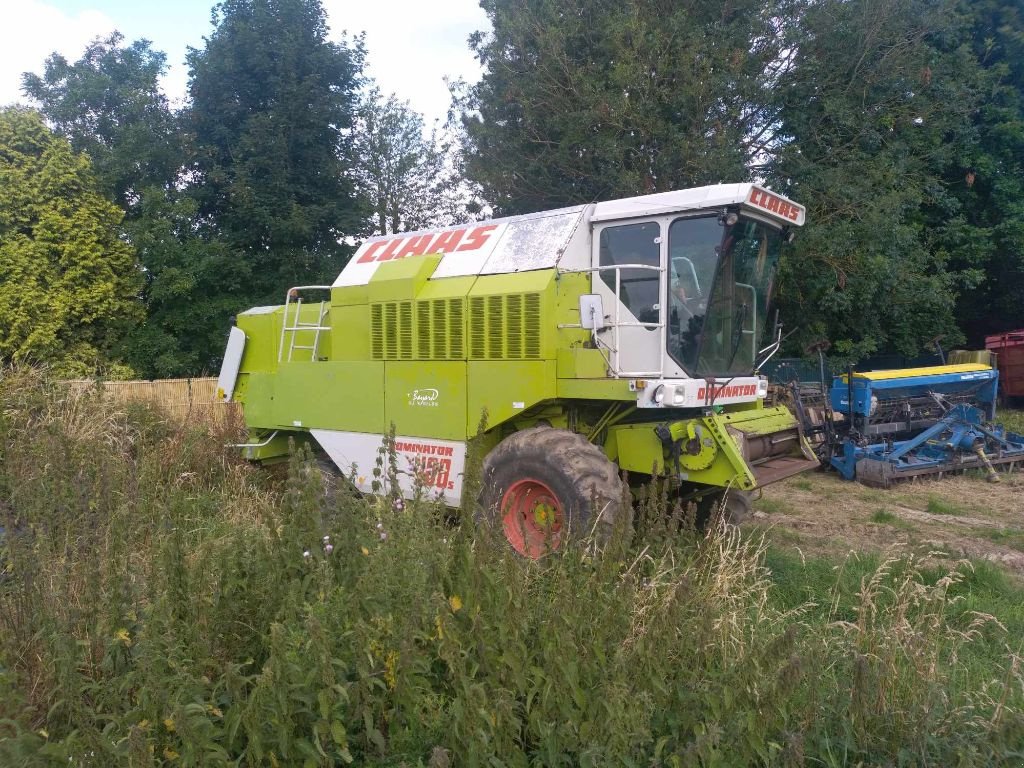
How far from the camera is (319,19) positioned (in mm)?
18391

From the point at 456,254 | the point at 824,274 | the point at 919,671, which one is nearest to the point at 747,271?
the point at 456,254

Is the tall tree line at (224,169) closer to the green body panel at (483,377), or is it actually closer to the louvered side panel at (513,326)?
the green body panel at (483,377)

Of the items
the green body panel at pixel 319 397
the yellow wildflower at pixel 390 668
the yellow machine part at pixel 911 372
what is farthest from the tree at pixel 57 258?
the yellow wildflower at pixel 390 668

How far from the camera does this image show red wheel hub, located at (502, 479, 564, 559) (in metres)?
5.46

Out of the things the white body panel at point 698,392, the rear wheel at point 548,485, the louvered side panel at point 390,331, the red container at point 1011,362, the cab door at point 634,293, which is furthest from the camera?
the red container at point 1011,362

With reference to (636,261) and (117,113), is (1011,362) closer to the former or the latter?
(636,261)

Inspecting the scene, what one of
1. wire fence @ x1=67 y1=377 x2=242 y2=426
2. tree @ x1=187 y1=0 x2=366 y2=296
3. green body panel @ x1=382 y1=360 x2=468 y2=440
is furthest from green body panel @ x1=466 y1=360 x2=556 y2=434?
tree @ x1=187 y1=0 x2=366 y2=296

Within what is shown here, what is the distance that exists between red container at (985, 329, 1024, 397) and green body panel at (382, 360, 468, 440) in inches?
568

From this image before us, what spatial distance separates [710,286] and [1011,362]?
1349cm

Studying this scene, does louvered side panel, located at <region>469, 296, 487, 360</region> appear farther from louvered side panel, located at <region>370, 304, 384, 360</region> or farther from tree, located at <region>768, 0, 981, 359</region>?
tree, located at <region>768, 0, 981, 359</region>

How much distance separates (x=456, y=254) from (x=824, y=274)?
8.09 m

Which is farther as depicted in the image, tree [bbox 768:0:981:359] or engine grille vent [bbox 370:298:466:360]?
tree [bbox 768:0:981:359]

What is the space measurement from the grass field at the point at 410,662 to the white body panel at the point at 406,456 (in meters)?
2.35

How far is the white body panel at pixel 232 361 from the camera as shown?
871 centimetres
